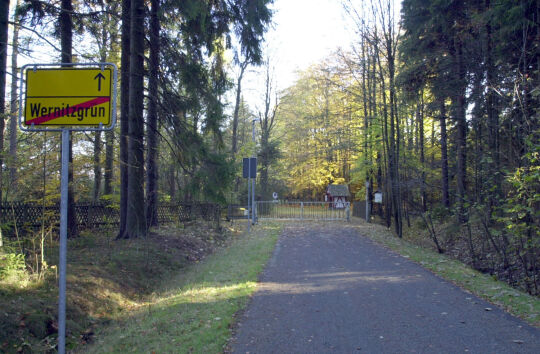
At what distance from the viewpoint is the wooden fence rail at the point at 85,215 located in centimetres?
1174

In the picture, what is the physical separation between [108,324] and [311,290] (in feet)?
12.0

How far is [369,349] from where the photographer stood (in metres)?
4.81

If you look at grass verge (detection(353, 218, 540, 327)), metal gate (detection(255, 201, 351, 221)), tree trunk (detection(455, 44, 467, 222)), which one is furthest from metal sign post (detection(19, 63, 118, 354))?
metal gate (detection(255, 201, 351, 221))

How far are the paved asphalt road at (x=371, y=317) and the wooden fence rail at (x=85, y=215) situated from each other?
534 centimetres

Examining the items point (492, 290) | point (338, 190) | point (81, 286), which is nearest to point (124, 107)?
point (81, 286)

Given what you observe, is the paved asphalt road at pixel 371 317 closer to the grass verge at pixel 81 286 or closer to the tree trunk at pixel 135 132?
the grass verge at pixel 81 286

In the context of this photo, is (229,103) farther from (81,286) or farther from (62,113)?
(62,113)

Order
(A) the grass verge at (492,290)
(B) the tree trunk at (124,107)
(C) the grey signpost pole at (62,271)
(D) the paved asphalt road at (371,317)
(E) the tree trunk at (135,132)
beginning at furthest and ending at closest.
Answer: (B) the tree trunk at (124,107) → (E) the tree trunk at (135,132) → (A) the grass verge at (492,290) → (D) the paved asphalt road at (371,317) → (C) the grey signpost pole at (62,271)

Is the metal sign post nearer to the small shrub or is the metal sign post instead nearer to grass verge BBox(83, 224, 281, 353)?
grass verge BBox(83, 224, 281, 353)

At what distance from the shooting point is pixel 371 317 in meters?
6.04

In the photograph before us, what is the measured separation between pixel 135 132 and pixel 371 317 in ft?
29.9

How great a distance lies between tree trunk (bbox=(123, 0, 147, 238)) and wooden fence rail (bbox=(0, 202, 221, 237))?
161 cm

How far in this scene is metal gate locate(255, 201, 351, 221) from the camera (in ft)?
89.3

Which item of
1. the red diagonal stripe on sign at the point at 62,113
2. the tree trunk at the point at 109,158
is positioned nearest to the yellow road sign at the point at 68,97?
the red diagonal stripe on sign at the point at 62,113
